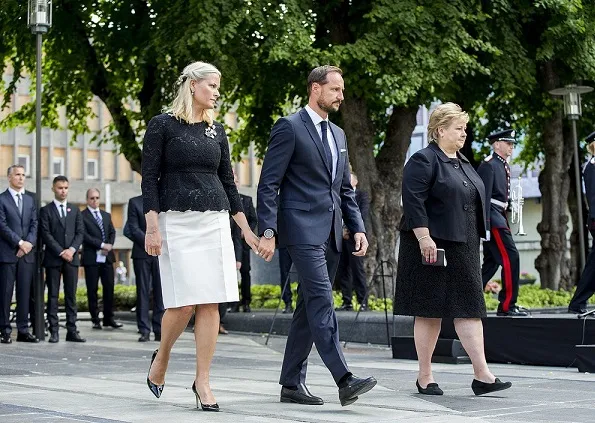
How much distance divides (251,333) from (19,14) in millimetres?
8666

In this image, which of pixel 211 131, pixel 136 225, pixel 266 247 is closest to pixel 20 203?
pixel 136 225

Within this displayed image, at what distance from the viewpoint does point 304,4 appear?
20500mm

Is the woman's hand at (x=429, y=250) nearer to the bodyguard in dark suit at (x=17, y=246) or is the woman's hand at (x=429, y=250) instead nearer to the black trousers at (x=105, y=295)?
the bodyguard in dark suit at (x=17, y=246)

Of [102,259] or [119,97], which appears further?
[119,97]

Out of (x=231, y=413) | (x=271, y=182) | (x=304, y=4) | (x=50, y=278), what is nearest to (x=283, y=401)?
(x=231, y=413)

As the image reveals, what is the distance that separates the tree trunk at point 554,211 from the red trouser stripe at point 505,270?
1213cm

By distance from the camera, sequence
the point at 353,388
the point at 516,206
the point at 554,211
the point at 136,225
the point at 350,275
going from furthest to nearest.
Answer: the point at 554,211
the point at 350,275
the point at 136,225
the point at 516,206
the point at 353,388

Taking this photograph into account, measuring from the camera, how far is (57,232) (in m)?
16.0

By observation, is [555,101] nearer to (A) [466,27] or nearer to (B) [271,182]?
(A) [466,27]

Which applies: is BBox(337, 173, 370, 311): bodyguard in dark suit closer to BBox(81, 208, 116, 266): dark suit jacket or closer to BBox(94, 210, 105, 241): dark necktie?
BBox(81, 208, 116, 266): dark suit jacket

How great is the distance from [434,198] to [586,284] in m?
6.19

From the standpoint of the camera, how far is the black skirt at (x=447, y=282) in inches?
341

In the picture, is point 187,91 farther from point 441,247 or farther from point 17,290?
point 17,290

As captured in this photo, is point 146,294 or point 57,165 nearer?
point 146,294
